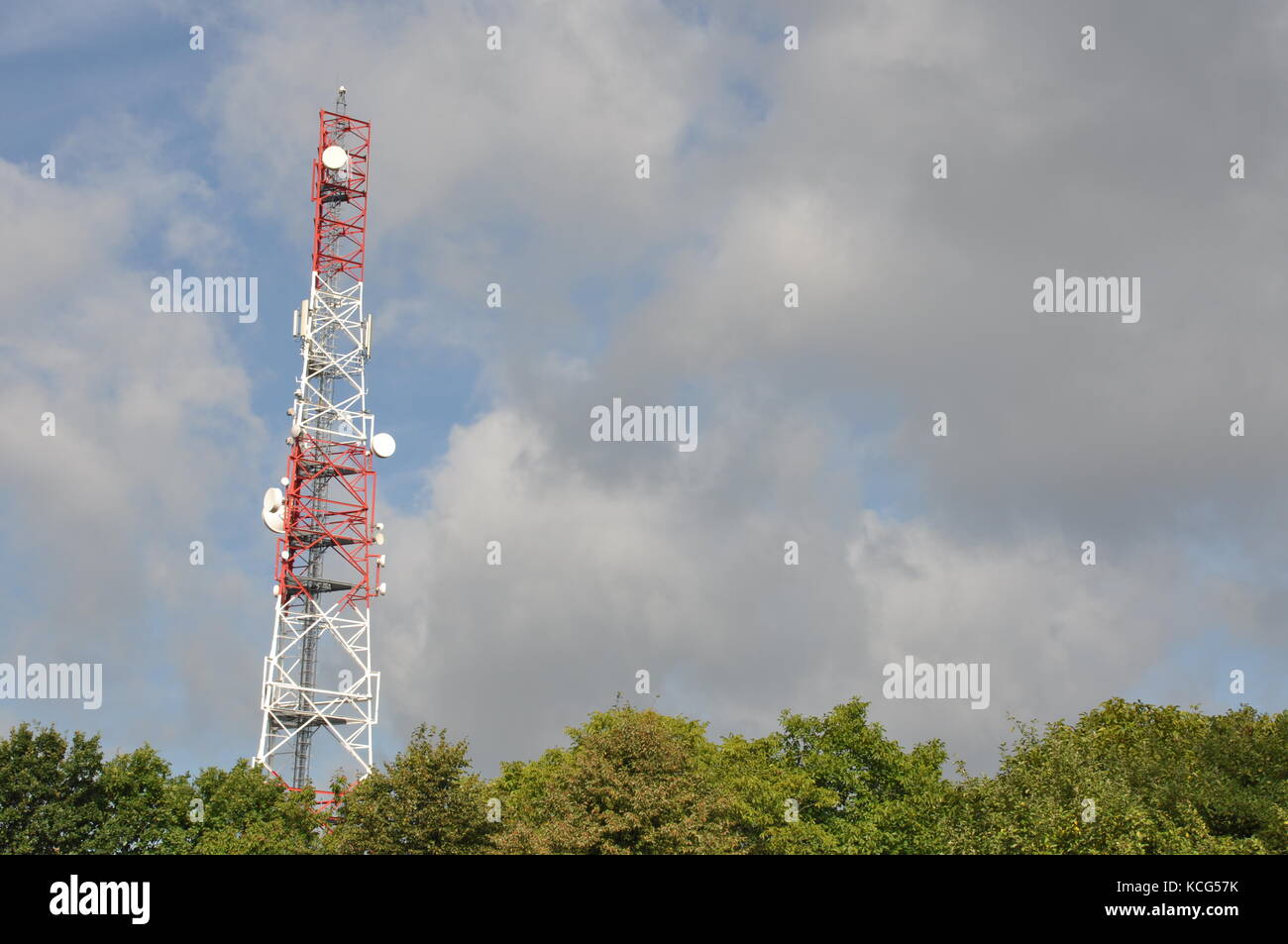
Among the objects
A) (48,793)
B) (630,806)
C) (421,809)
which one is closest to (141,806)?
(48,793)

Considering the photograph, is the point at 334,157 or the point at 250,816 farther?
the point at 334,157

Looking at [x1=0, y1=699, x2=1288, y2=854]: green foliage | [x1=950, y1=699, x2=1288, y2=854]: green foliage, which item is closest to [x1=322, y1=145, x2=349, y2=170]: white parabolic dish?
[x1=0, y1=699, x2=1288, y2=854]: green foliage

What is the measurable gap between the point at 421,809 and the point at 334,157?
47572 millimetres

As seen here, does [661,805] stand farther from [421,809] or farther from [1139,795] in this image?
[1139,795]

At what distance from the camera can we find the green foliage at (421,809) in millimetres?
49594

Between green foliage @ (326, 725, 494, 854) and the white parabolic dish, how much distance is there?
4397 cm

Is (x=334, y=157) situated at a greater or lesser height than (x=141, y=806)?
greater

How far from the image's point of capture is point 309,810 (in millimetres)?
59906

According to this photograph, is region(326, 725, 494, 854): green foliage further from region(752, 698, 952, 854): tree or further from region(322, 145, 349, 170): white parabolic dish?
region(322, 145, 349, 170): white parabolic dish

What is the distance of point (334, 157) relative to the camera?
79688 mm
